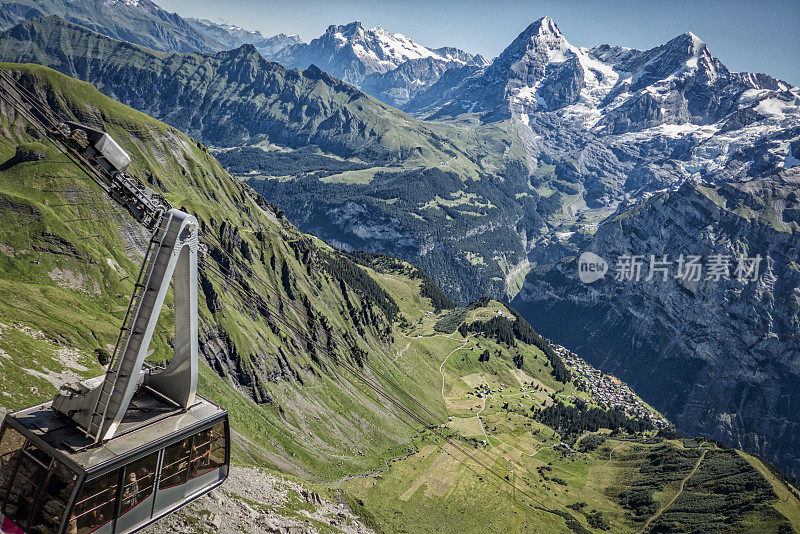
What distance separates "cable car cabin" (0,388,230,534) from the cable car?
56mm

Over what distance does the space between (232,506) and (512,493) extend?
121594 millimetres

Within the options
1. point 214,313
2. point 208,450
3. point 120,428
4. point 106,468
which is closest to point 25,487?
point 106,468

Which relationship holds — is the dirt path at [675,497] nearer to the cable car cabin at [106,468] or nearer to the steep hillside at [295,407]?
the steep hillside at [295,407]

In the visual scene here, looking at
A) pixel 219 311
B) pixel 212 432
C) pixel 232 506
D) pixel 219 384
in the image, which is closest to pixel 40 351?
pixel 232 506

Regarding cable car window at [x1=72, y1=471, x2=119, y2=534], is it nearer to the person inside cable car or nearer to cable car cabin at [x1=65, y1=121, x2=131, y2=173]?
the person inside cable car

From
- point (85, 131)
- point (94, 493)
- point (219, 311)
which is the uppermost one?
point (85, 131)

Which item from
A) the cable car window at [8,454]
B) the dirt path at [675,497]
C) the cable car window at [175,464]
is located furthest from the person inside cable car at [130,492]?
the dirt path at [675,497]

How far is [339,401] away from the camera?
6304 inches

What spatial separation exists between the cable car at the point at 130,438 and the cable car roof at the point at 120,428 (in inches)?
2.0

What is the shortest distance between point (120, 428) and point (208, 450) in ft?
19.1

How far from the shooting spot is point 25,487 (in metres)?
25.7

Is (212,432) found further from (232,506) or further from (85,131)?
(85,131)

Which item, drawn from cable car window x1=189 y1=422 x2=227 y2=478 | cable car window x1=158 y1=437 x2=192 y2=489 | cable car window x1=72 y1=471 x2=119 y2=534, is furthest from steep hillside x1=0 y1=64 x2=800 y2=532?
cable car window x1=72 y1=471 x2=119 y2=534

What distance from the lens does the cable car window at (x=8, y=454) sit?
26031mm
